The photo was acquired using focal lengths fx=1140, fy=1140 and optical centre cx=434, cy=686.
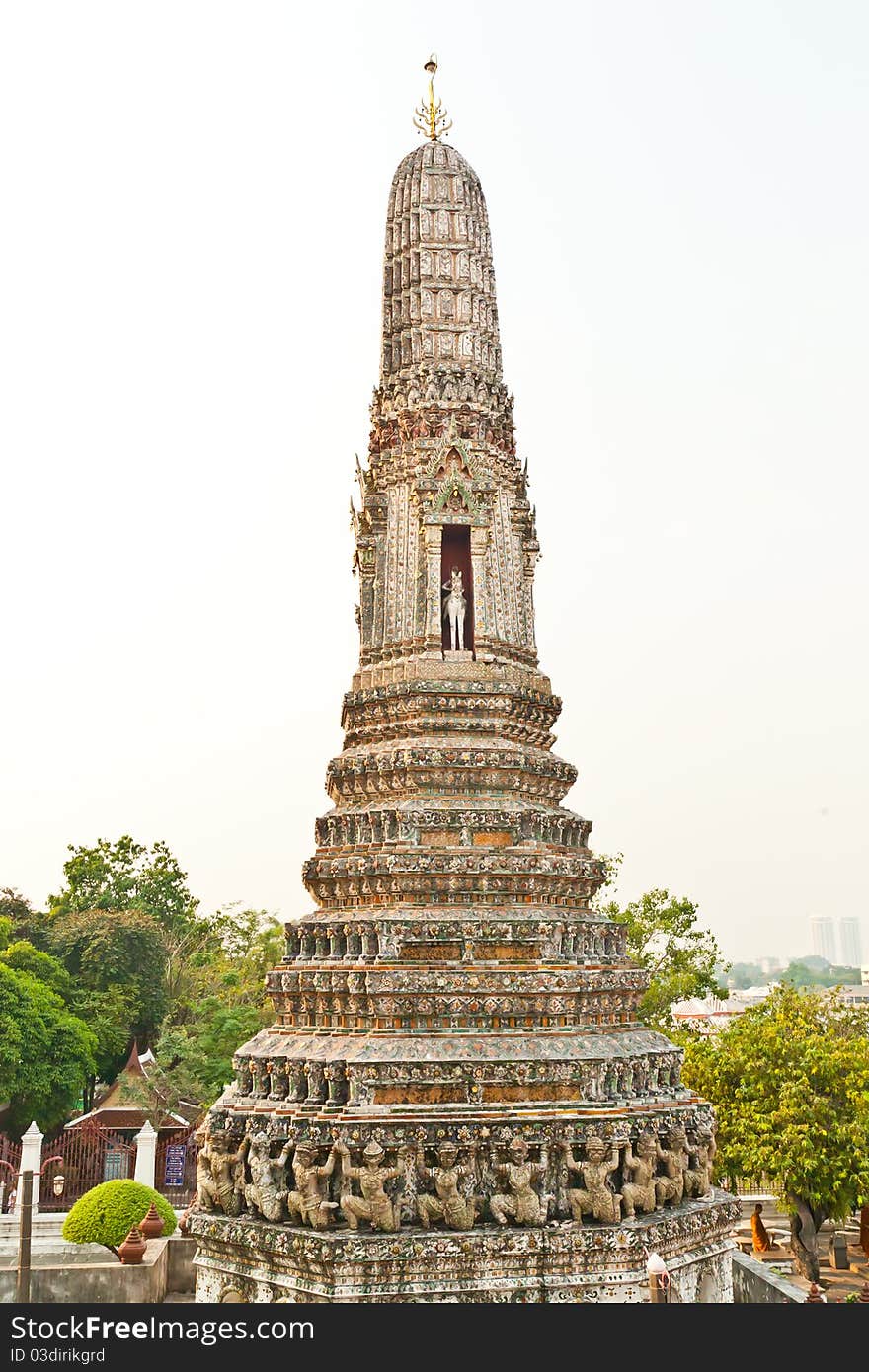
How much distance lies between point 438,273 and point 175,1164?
2457 cm

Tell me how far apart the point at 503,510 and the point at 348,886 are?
666 centimetres

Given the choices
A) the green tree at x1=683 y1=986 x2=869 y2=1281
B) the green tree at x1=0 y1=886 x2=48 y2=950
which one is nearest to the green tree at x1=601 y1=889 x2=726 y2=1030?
the green tree at x1=683 y1=986 x2=869 y2=1281

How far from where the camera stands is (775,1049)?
22984 millimetres

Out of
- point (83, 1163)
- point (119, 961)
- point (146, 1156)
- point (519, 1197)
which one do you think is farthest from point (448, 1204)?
point (119, 961)

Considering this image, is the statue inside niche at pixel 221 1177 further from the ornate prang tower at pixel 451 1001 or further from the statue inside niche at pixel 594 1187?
the statue inside niche at pixel 594 1187

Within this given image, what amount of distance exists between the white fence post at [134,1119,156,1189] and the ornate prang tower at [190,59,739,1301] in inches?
625

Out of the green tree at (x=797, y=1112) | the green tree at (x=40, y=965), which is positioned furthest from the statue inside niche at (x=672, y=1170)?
the green tree at (x=40, y=965)

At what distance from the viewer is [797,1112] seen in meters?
21.7

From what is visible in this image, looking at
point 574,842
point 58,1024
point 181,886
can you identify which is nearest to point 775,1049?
point 574,842

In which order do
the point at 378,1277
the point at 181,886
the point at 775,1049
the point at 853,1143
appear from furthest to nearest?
the point at 181,886 < the point at 775,1049 < the point at 853,1143 < the point at 378,1277

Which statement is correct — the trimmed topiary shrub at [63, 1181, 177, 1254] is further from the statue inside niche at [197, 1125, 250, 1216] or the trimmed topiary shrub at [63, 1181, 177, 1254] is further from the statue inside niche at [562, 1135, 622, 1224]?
the statue inside niche at [562, 1135, 622, 1224]

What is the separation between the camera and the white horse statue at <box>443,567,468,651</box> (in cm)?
1753

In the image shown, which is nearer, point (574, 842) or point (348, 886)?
point (348, 886)
